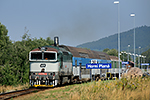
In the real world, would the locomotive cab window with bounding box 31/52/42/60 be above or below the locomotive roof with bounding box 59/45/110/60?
below

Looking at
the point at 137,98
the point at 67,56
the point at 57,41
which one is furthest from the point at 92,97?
the point at 57,41

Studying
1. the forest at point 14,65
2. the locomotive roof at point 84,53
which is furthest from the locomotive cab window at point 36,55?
the forest at point 14,65

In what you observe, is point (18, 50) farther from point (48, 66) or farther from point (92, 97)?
point (92, 97)

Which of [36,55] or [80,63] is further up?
[36,55]

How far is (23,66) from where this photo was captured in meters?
29.0

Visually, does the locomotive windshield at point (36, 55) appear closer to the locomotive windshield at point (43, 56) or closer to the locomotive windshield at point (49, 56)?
the locomotive windshield at point (43, 56)

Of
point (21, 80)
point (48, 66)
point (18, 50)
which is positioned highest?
point (18, 50)

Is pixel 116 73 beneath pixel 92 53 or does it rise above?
beneath

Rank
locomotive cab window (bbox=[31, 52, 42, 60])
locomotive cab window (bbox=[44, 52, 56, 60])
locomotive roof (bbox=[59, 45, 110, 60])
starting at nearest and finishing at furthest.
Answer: locomotive cab window (bbox=[44, 52, 56, 60])
locomotive cab window (bbox=[31, 52, 42, 60])
locomotive roof (bbox=[59, 45, 110, 60])

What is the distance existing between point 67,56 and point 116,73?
1748 centimetres

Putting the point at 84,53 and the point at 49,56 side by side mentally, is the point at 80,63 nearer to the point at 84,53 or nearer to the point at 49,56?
the point at 84,53

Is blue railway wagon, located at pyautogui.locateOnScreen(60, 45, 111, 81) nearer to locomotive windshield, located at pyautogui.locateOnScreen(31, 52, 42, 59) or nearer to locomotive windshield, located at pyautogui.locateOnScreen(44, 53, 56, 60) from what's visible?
locomotive windshield, located at pyautogui.locateOnScreen(44, 53, 56, 60)

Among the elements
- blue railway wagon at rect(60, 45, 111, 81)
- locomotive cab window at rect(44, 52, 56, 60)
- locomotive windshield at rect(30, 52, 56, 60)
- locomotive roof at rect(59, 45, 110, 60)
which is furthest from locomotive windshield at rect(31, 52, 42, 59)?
locomotive roof at rect(59, 45, 110, 60)

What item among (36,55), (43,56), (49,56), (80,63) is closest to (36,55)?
(36,55)
